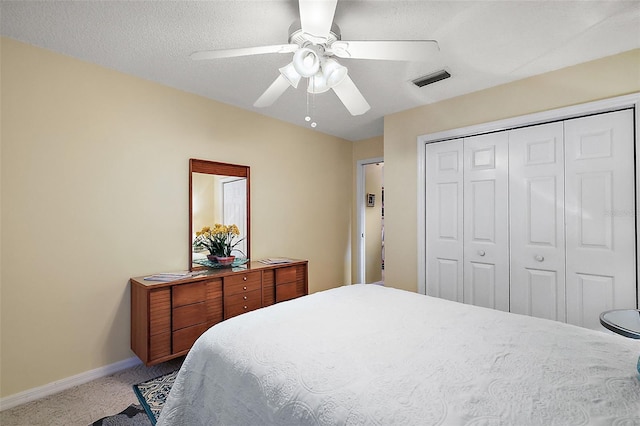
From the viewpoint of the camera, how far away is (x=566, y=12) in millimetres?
1760

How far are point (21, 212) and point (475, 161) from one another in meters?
3.73

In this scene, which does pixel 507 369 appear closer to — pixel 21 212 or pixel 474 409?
pixel 474 409

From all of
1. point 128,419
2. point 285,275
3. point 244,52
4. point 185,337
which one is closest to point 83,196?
point 185,337

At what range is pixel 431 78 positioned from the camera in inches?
104

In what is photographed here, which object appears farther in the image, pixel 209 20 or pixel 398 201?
pixel 398 201

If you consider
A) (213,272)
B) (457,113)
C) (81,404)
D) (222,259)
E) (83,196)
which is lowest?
(81,404)

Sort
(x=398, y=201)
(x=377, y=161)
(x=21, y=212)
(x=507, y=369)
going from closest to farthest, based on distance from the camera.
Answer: (x=507, y=369) < (x=21, y=212) < (x=398, y=201) < (x=377, y=161)

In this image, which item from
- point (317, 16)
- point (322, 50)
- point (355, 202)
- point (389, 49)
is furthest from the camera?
point (355, 202)

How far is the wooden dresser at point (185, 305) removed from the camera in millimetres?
2336

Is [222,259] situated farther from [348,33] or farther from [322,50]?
[348,33]

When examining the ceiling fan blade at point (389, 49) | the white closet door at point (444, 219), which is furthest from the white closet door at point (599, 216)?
the ceiling fan blade at point (389, 49)

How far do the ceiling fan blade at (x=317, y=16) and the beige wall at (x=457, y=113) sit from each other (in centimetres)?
206

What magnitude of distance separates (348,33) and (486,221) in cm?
212

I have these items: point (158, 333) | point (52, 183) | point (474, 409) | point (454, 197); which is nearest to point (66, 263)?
point (52, 183)
